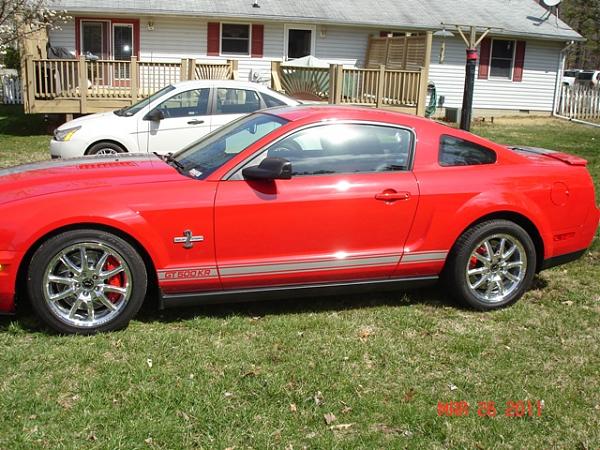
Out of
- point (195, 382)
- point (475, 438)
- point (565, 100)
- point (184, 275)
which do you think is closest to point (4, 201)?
point (184, 275)

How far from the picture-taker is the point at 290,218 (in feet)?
14.7

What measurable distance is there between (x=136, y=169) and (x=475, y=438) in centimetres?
293

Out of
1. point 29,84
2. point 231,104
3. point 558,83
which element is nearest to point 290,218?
point 231,104

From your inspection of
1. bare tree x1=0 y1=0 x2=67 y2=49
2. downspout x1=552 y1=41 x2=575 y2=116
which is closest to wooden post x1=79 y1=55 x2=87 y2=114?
bare tree x1=0 y1=0 x2=67 y2=49

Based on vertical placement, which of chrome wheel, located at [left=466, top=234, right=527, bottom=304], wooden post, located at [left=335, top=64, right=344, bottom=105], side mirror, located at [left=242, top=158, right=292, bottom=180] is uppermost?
wooden post, located at [left=335, top=64, right=344, bottom=105]

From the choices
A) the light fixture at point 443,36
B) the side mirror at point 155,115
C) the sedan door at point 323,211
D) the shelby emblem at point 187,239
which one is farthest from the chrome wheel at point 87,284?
the light fixture at point 443,36

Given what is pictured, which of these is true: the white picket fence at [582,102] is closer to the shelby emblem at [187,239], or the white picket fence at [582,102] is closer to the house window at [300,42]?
the house window at [300,42]

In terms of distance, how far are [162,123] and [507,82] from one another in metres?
17.3

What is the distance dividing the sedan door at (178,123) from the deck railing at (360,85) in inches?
258

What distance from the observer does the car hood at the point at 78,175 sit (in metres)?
4.30

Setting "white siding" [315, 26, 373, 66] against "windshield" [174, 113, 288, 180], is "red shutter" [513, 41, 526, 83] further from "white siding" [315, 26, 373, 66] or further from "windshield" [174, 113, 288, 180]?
"windshield" [174, 113, 288, 180]

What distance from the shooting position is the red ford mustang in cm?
417

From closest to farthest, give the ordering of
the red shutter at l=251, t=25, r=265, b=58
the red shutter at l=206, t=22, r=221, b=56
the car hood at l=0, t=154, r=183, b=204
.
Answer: the car hood at l=0, t=154, r=183, b=204, the red shutter at l=206, t=22, r=221, b=56, the red shutter at l=251, t=25, r=265, b=58

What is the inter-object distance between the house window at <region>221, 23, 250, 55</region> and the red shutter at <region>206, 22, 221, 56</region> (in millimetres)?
168
